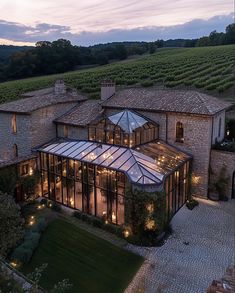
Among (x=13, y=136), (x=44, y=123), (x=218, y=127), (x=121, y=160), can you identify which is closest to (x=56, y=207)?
(x=121, y=160)

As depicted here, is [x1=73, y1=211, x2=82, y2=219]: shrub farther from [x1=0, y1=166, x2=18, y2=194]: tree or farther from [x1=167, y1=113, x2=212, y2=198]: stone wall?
[x1=167, y1=113, x2=212, y2=198]: stone wall

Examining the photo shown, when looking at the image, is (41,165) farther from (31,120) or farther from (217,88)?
(217,88)

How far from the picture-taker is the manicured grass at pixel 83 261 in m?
14.0

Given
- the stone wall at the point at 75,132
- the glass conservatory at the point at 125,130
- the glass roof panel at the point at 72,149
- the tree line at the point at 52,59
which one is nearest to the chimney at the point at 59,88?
the stone wall at the point at 75,132

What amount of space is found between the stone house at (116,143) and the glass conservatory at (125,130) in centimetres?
6

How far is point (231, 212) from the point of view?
19797 millimetres

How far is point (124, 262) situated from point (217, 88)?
30.3 m

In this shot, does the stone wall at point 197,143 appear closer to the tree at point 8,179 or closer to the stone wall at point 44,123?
the stone wall at point 44,123

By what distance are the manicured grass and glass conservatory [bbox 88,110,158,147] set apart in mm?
6291

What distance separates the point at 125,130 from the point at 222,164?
6818mm

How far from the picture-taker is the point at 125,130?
20109mm

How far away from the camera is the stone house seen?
59.6 feet

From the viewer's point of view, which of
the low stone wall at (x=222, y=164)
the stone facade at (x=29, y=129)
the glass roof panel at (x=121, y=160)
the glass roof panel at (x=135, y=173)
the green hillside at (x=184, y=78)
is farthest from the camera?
the green hillside at (x=184, y=78)

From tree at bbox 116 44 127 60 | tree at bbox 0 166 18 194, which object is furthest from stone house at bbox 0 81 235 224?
tree at bbox 116 44 127 60
